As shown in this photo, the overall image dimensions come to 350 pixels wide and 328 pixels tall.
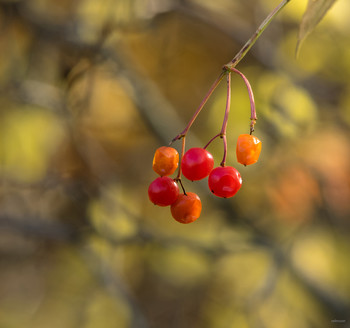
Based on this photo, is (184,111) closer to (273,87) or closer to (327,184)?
(273,87)

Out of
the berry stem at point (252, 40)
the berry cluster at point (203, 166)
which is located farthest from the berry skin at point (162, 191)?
the berry stem at point (252, 40)

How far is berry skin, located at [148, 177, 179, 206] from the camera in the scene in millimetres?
777

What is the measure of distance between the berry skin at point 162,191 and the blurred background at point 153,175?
1.84 meters

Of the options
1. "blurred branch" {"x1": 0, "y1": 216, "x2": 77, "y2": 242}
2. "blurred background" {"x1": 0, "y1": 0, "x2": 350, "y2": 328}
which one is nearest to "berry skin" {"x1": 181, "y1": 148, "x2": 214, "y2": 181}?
"blurred background" {"x1": 0, "y1": 0, "x2": 350, "y2": 328}

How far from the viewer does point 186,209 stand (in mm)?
769

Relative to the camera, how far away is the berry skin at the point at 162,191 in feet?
2.55

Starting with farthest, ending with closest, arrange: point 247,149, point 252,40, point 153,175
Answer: point 153,175 → point 247,149 → point 252,40

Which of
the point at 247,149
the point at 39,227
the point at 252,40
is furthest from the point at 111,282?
the point at 252,40

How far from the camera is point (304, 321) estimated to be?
3225 millimetres

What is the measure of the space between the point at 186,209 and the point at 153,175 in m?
2.75

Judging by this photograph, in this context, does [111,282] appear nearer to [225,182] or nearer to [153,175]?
[153,175]

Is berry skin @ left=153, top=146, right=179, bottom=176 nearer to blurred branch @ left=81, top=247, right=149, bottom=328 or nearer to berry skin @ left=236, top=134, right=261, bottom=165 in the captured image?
berry skin @ left=236, top=134, right=261, bottom=165

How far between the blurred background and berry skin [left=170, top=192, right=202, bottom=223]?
1831 millimetres

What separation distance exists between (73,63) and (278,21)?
135 cm
